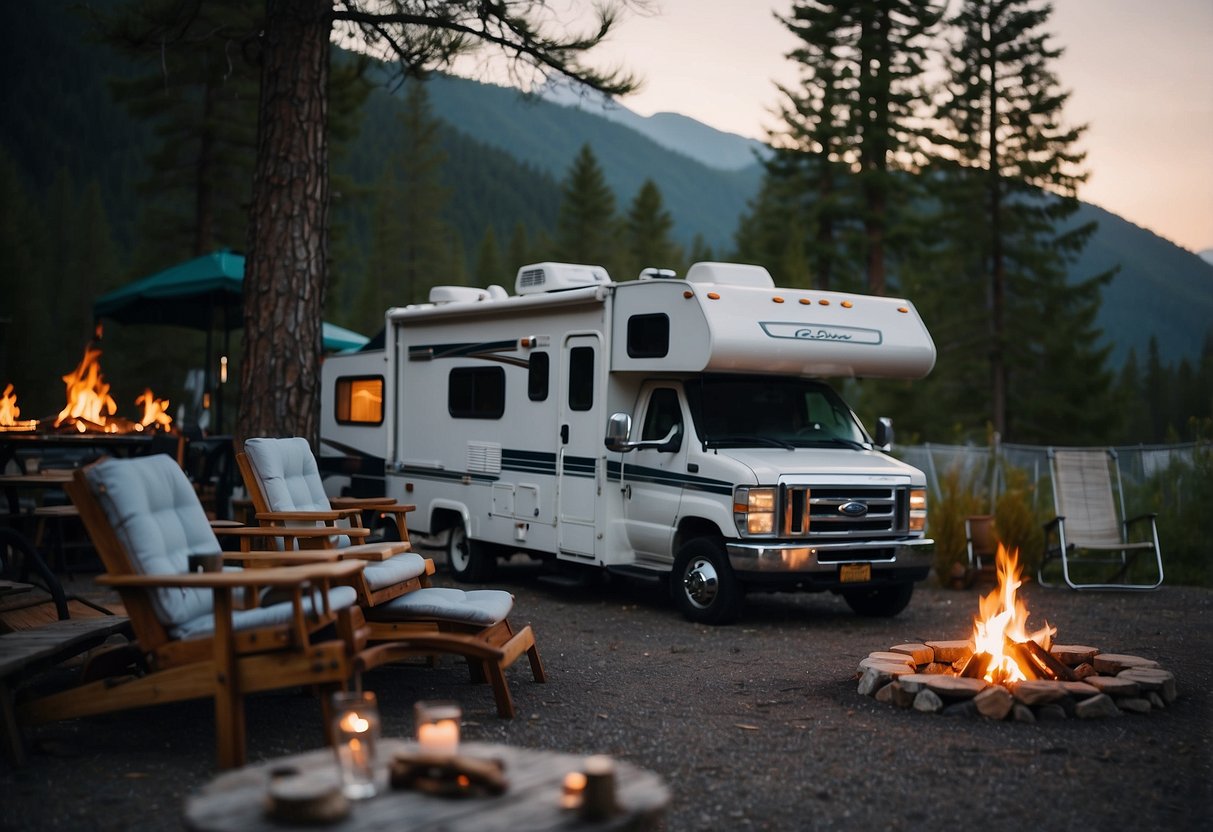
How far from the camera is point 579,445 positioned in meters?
9.95

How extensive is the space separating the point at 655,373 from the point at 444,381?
110 inches

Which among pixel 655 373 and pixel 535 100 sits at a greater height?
pixel 535 100

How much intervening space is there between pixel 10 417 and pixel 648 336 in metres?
5.78

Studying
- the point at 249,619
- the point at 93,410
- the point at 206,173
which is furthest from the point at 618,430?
the point at 206,173

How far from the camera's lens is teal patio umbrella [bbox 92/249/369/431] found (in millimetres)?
14359

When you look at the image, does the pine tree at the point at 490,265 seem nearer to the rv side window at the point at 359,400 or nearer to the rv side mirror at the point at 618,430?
the rv side window at the point at 359,400

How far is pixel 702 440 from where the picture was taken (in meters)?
9.04

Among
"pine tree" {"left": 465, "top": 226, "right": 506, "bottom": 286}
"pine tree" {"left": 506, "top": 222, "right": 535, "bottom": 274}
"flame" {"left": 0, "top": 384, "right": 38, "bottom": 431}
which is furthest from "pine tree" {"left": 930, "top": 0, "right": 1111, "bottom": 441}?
"pine tree" {"left": 506, "top": 222, "right": 535, "bottom": 274}

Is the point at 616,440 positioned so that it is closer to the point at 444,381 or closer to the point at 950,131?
the point at 444,381

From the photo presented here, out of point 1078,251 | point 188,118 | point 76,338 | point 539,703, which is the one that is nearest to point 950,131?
point 1078,251

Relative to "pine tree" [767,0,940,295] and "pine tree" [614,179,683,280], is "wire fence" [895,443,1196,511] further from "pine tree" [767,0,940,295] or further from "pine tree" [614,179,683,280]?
"pine tree" [614,179,683,280]

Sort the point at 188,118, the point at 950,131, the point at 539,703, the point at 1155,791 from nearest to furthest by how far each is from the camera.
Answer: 1. the point at 1155,791
2. the point at 539,703
3. the point at 188,118
4. the point at 950,131

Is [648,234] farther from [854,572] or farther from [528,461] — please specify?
[854,572]

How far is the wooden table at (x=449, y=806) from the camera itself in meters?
3.07
